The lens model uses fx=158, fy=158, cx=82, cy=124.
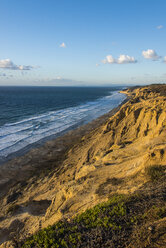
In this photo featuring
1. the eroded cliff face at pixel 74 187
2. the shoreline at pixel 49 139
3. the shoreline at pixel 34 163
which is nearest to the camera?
the eroded cliff face at pixel 74 187

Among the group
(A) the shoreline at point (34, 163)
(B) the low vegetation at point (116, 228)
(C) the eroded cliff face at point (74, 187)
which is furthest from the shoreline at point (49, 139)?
(B) the low vegetation at point (116, 228)

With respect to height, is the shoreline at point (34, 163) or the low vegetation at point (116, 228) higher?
the low vegetation at point (116, 228)

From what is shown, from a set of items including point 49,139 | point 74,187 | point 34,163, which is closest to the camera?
point 74,187

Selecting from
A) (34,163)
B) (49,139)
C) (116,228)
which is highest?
(116,228)

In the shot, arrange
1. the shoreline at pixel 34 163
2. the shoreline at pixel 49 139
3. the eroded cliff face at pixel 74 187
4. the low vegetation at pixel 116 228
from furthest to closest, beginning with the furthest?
the shoreline at pixel 49 139, the shoreline at pixel 34 163, the eroded cliff face at pixel 74 187, the low vegetation at pixel 116 228

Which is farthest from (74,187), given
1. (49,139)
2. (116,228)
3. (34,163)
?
(49,139)

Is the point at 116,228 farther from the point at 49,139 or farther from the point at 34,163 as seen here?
the point at 49,139

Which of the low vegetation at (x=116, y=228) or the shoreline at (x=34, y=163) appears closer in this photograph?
the low vegetation at (x=116, y=228)

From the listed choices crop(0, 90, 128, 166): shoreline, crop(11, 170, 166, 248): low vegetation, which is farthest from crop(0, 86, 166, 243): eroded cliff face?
crop(0, 90, 128, 166): shoreline

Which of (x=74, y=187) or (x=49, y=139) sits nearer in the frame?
(x=74, y=187)

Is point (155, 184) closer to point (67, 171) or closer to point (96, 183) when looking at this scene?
point (96, 183)

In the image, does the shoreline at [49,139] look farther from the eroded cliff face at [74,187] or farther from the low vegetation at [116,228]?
the low vegetation at [116,228]

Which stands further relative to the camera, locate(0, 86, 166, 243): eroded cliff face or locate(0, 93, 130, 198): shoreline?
locate(0, 93, 130, 198): shoreline

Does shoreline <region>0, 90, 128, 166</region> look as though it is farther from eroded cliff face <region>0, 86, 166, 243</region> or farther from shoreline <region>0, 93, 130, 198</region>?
eroded cliff face <region>0, 86, 166, 243</region>
